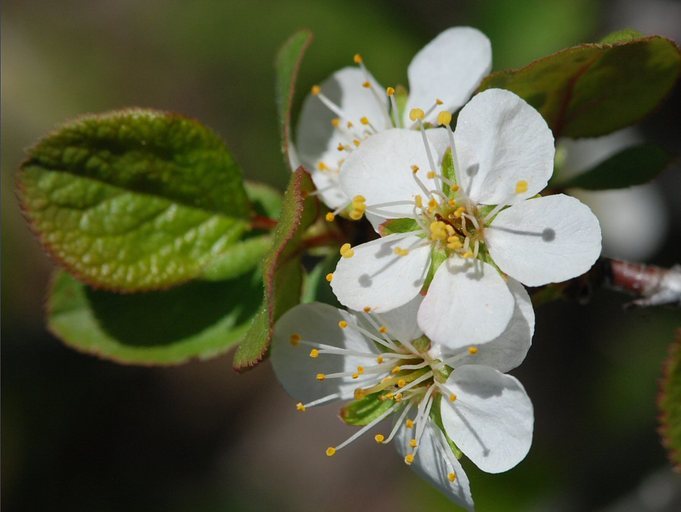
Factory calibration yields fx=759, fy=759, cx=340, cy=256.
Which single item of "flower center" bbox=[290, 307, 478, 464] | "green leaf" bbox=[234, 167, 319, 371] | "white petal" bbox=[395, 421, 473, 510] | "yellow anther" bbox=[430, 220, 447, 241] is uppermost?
"green leaf" bbox=[234, 167, 319, 371]

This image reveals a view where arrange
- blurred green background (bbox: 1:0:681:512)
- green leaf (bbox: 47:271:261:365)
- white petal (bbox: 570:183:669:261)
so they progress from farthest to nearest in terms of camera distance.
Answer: white petal (bbox: 570:183:669:261) < blurred green background (bbox: 1:0:681:512) < green leaf (bbox: 47:271:261:365)

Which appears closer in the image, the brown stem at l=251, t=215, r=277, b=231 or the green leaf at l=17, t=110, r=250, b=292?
the green leaf at l=17, t=110, r=250, b=292

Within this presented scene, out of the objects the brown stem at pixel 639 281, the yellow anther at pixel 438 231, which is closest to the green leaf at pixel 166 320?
the yellow anther at pixel 438 231

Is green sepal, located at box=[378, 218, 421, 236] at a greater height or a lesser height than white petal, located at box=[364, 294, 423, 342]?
greater

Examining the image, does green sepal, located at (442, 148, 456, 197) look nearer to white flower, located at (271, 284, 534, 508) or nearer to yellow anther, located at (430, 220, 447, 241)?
yellow anther, located at (430, 220, 447, 241)

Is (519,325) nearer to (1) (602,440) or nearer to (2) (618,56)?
(2) (618,56)

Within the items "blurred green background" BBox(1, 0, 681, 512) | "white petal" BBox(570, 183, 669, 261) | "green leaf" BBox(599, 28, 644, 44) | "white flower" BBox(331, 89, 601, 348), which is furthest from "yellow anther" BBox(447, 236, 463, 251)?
"white petal" BBox(570, 183, 669, 261)
